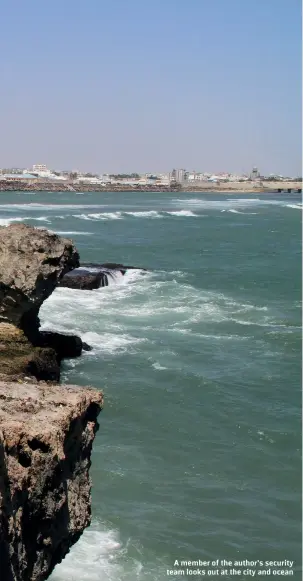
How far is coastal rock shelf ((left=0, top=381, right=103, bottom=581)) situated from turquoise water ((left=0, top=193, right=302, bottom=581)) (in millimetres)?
2804

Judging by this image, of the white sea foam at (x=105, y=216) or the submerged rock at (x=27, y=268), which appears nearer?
the submerged rock at (x=27, y=268)

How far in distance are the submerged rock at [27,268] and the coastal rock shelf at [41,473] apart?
8755 millimetres

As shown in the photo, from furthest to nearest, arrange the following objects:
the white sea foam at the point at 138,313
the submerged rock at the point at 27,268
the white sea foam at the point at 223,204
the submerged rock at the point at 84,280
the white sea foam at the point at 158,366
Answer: the white sea foam at the point at 223,204 < the submerged rock at the point at 84,280 < the white sea foam at the point at 138,313 < the white sea foam at the point at 158,366 < the submerged rock at the point at 27,268

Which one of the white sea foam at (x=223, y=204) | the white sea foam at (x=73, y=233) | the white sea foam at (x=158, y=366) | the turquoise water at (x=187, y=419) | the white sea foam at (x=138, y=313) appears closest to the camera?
the turquoise water at (x=187, y=419)

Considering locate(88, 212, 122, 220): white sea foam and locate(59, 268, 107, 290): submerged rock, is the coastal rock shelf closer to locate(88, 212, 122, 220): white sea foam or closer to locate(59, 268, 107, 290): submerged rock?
locate(59, 268, 107, 290): submerged rock

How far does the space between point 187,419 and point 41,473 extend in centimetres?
1107

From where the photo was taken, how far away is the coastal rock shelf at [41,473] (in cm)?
686

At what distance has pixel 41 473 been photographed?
7309mm

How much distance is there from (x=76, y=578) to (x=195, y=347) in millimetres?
14355

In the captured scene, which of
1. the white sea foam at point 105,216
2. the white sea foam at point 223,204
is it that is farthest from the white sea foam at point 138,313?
the white sea foam at point 223,204

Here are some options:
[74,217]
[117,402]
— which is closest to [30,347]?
[117,402]

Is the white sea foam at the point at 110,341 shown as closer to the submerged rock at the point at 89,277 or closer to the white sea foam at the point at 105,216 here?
the submerged rock at the point at 89,277

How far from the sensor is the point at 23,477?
7.04m

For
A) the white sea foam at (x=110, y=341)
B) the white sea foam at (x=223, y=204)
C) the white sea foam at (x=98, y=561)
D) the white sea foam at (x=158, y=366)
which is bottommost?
the white sea foam at (x=98, y=561)
